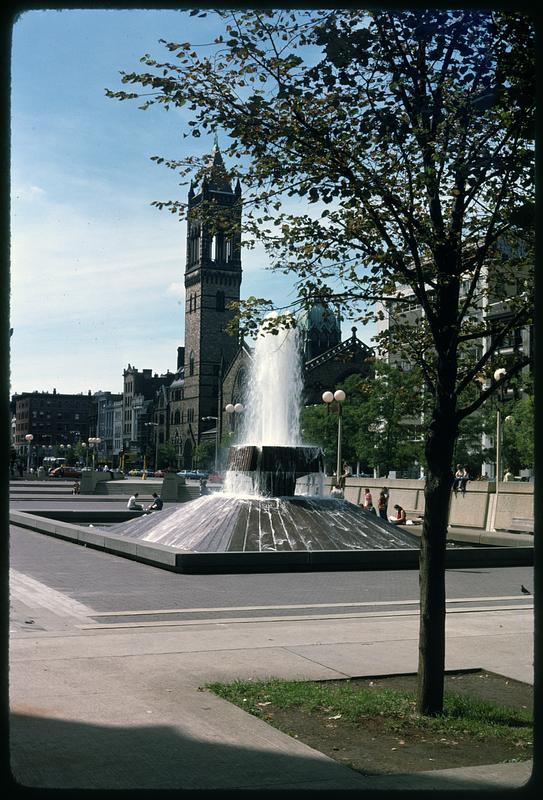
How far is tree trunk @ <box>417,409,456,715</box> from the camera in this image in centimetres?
706

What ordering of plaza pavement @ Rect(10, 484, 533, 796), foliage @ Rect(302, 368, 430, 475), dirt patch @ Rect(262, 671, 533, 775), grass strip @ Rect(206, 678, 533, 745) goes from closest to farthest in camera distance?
1. plaza pavement @ Rect(10, 484, 533, 796)
2. dirt patch @ Rect(262, 671, 533, 775)
3. grass strip @ Rect(206, 678, 533, 745)
4. foliage @ Rect(302, 368, 430, 475)

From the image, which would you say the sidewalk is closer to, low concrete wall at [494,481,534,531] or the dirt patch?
the dirt patch

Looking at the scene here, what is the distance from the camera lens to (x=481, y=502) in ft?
99.2

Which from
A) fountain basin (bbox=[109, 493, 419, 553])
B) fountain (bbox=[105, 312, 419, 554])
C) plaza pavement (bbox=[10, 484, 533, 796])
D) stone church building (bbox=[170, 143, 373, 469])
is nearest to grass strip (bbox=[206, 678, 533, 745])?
plaza pavement (bbox=[10, 484, 533, 796])

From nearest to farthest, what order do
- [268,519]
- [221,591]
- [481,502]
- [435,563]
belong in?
[435,563] → [221,591] → [268,519] → [481,502]

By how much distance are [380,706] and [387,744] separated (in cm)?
85

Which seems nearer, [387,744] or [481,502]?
[387,744]

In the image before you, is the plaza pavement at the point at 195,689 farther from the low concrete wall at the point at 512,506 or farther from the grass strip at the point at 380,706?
the low concrete wall at the point at 512,506

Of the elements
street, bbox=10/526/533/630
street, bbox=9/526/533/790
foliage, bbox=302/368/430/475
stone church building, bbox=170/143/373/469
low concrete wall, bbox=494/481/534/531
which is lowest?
street, bbox=10/526/533/630

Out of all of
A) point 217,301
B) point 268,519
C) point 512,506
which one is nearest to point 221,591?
point 268,519

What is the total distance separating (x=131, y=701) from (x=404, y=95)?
4957 millimetres

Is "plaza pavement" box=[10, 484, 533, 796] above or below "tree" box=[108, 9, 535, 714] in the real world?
below

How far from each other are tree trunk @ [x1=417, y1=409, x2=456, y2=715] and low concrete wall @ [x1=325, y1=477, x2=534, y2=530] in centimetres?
1942

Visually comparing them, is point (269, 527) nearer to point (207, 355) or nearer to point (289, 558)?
point (289, 558)
